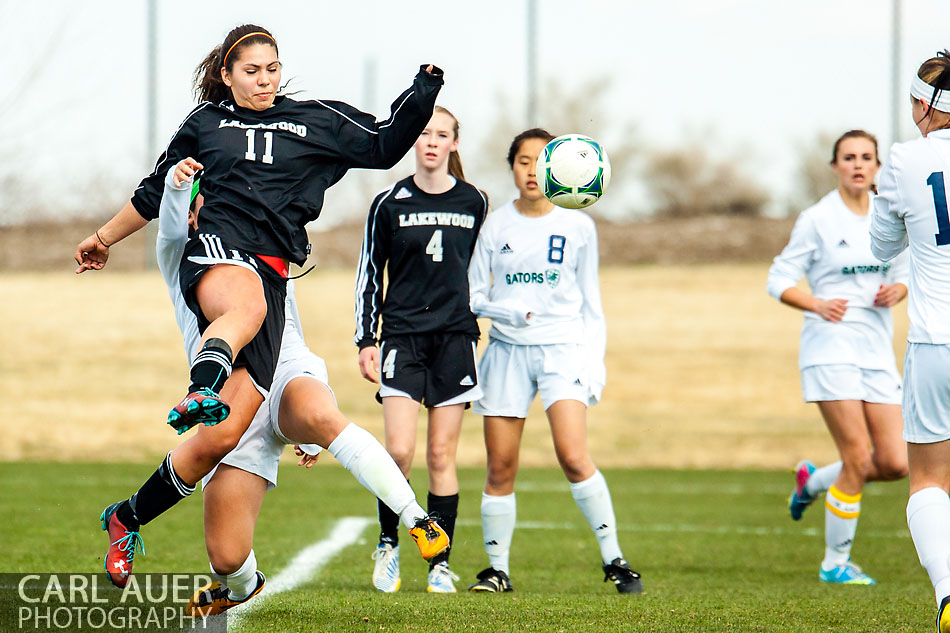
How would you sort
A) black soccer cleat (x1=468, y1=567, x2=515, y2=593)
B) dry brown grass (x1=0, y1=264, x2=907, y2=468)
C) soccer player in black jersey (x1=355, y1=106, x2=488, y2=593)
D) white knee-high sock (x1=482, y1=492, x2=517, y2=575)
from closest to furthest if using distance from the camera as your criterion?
black soccer cleat (x1=468, y1=567, x2=515, y2=593) < soccer player in black jersey (x1=355, y1=106, x2=488, y2=593) < white knee-high sock (x1=482, y1=492, x2=517, y2=575) < dry brown grass (x1=0, y1=264, x2=907, y2=468)

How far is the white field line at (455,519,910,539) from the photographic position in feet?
27.6

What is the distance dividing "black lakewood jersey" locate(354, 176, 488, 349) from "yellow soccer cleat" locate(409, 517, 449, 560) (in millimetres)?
1875

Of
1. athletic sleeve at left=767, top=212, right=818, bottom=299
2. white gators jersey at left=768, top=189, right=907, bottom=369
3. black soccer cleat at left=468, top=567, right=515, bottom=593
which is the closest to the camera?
black soccer cleat at left=468, top=567, right=515, bottom=593

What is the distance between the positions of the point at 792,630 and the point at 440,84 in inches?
100

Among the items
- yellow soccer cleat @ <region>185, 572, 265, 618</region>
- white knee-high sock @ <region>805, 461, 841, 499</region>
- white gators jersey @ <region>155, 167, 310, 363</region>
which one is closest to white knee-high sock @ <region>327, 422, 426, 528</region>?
white gators jersey @ <region>155, 167, 310, 363</region>

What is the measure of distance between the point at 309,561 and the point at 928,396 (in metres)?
3.96

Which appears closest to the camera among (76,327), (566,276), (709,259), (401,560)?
(566,276)

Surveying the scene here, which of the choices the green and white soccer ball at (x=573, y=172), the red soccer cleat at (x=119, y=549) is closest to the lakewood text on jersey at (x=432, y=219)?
the green and white soccer ball at (x=573, y=172)

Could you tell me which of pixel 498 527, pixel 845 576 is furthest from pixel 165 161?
pixel 845 576

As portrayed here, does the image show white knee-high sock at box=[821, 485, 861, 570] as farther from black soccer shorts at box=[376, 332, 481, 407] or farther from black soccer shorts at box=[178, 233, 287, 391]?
black soccer shorts at box=[178, 233, 287, 391]

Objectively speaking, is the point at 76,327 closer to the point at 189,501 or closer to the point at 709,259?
the point at 189,501

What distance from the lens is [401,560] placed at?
7.05m

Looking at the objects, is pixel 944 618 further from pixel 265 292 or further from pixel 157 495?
pixel 157 495

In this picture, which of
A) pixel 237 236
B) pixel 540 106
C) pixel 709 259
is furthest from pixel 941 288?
pixel 709 259
